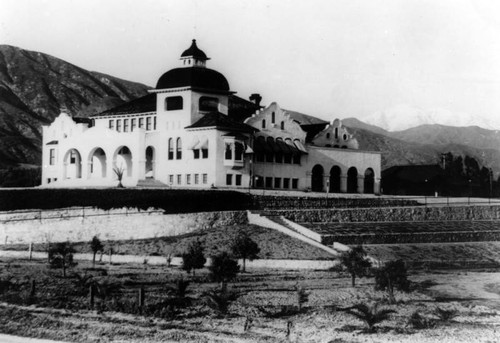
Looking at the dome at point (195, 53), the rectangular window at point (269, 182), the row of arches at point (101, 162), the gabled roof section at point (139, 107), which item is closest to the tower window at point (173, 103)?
the gabled roof section at point (139, 107)

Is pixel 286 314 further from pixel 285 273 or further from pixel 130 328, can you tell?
pixel 285 273

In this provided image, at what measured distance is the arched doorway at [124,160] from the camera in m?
63.0

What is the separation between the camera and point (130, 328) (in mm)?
28297

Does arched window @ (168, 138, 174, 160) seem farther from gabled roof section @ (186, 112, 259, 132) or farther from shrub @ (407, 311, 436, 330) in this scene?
shrub @ (407, 311, 436, 330)

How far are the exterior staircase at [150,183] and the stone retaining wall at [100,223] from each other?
9169 millimetres

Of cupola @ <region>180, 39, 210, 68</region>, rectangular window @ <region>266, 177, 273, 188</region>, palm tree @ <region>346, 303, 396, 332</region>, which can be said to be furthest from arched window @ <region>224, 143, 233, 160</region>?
palm tree @ <region>346, 303, 396, 332</region>

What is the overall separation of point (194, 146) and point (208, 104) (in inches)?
187

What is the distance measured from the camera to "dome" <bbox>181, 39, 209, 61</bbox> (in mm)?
62997

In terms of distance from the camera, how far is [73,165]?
6656 cm

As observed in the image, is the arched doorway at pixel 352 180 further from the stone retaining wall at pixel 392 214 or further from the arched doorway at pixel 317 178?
the stone retaining wall at pixel 392 214

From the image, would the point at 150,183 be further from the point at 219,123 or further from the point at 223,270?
the point at 223,270

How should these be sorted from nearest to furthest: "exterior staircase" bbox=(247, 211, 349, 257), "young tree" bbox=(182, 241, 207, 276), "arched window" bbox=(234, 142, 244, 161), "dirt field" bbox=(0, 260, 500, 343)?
"dirt field" bbox=(0, 260, 500, 343) → "young tree" bbox=(182, 241, 207, 276) → "exterior staircase" bbox=(247, 211, 349, 257) → "arched window" bbox=(234, 142, 244, 161)

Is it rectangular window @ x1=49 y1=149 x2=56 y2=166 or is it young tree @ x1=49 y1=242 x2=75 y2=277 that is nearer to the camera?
young tree @ x1=49 y1=242 x2=75 y2=277

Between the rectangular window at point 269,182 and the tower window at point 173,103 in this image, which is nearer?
the tower window at point 173,103
